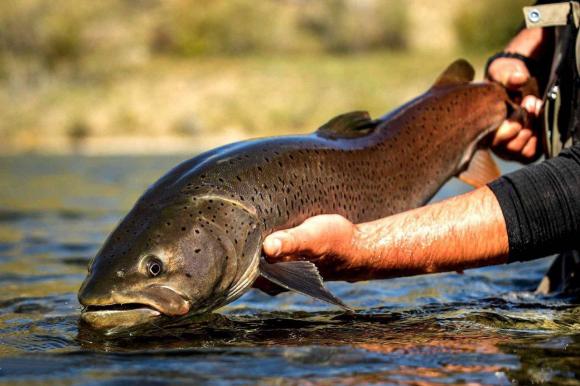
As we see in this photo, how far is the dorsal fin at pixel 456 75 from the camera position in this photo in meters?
Result: 4.29

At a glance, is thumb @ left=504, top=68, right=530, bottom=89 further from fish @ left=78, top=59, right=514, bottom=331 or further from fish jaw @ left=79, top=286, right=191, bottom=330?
fish jaw @ left=79, top=286, right=191, bottom=330

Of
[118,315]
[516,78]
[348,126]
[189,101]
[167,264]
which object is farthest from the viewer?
[189,101]

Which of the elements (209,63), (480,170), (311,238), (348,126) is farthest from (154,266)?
(209,63)

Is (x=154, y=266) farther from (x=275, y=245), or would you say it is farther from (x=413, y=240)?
(x=413, y=240)

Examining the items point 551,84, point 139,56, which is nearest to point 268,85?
point 139,56

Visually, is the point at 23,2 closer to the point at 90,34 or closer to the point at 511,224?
the point at 90,34

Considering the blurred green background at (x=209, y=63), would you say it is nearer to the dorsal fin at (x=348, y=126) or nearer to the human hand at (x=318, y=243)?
the dorsal fin at (x=348, y=126)

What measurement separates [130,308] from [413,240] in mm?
976

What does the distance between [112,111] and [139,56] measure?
433 inches

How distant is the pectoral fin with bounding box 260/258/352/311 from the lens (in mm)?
3055

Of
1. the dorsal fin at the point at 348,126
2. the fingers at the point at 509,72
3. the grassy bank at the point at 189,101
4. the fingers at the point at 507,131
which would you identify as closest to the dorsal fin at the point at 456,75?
the fingers at the point at 509,72

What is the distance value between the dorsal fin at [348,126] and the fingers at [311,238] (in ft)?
2.17

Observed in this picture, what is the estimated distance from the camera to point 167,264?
2998mm

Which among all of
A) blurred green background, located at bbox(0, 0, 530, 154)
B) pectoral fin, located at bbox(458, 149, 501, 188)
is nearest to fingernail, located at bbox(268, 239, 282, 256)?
pectoral fin, located at bbox(458, 149, 501, 188)
